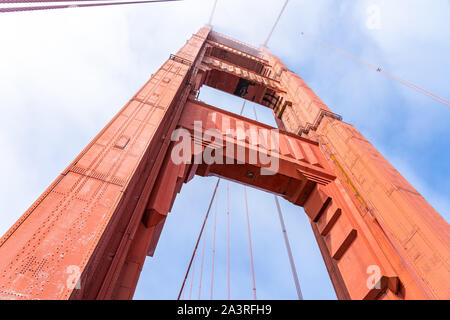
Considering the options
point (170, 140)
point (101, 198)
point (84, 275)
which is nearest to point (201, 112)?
point (170, 140)

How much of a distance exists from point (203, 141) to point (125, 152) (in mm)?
2737

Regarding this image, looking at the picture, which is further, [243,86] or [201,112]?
[243,86]

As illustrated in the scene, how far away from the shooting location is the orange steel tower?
2688 mm

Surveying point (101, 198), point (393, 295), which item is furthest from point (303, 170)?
point (101, 198)

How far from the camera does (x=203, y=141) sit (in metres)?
6.79

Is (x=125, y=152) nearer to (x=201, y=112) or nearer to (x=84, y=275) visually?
(x=84, y=275)

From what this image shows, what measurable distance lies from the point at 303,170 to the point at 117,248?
511 cm

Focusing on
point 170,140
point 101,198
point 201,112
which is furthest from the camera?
point 201,112

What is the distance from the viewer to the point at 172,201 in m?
5.68

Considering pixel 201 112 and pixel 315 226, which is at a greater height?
pixel 201 112

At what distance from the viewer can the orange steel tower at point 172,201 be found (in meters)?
2.69
